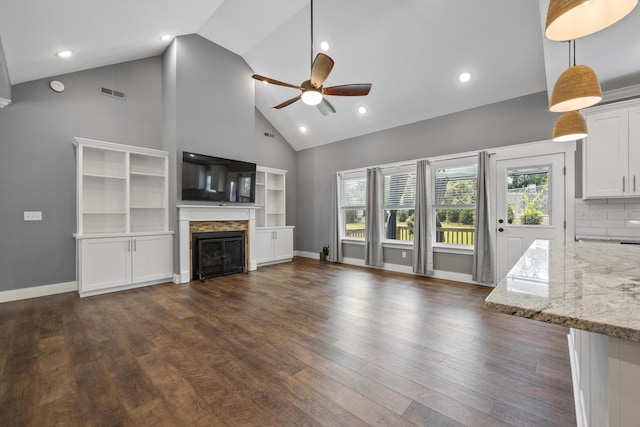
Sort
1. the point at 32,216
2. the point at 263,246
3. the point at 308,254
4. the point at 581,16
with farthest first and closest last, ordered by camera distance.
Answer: the point at 308,254 → the point at 263,246 → the point at 32,216 → the point at 581,16

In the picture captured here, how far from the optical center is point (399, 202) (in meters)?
5.83

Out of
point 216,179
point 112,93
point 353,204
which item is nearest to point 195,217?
point 216,179

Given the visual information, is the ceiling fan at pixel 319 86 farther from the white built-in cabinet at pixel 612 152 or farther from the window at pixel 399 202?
the white built-in cabinet at pixel 612 152

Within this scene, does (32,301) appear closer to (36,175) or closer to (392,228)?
(36,175)

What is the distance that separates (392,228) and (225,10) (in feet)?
17.0

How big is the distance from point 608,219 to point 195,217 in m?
6.29

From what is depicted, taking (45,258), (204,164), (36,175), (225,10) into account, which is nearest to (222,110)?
(204,164)

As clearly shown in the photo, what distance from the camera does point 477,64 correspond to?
4.14 m

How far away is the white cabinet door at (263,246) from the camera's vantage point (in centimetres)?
622

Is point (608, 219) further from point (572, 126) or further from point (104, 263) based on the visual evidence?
point (104, 263)

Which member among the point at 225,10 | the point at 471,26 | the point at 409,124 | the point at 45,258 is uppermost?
the point at 225,10

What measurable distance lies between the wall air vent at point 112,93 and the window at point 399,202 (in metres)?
5.23

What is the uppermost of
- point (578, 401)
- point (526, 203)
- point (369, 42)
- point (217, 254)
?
point (369, 42)

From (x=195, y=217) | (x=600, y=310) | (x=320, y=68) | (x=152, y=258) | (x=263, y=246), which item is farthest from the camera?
(x=263, y=246)
